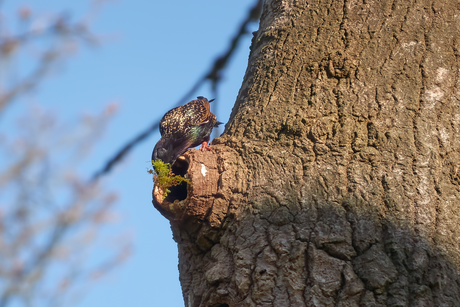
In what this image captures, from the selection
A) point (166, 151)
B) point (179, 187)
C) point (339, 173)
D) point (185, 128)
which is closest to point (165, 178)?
point (179, 187)

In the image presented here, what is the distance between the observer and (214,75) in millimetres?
3166

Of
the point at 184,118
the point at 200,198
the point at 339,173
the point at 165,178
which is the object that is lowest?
the point at 339,173

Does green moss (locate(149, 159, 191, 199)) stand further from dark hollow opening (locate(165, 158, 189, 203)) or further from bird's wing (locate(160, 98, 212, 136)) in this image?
bird's wing (locate(160, 98, 212, 136))

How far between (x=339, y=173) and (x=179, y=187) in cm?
106

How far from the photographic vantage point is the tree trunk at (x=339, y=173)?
183 cm

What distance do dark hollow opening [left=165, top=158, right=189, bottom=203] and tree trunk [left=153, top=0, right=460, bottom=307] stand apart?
9.8 inches

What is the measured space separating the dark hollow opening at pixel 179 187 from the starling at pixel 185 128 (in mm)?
912

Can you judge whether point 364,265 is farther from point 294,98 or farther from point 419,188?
point 294,98

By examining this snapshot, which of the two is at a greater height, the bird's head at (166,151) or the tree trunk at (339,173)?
the bird's head at (166,151)

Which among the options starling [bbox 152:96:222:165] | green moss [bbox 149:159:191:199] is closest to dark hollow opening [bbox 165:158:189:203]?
green moss [bbox 149:159:191:199]

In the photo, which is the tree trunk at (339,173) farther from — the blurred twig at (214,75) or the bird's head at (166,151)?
the bird's head at (166,151)

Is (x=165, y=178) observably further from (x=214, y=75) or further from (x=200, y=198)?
(x=214, y=75)

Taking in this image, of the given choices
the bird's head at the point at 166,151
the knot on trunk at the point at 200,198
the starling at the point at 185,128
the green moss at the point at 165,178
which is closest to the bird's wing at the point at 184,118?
the starling at the point at 185,128

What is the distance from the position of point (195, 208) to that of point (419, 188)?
3.69 ft
